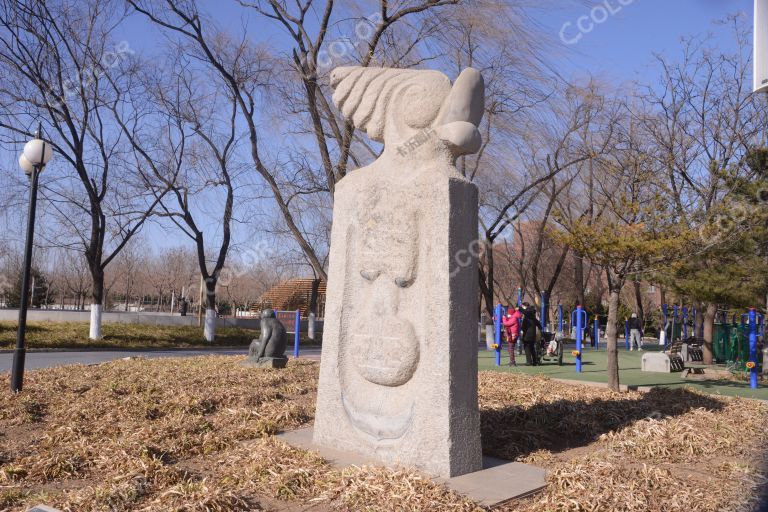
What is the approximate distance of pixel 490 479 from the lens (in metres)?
4.63

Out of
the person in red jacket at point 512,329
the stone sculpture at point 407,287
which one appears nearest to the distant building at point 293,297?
the person in red jacket at point 512,329

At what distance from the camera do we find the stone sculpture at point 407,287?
473 centimetres

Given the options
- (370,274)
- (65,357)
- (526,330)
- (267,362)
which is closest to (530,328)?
(526,330)

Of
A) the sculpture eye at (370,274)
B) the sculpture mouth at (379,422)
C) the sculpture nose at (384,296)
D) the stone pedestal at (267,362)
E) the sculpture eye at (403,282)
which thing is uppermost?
the sculpture eye at (370,274)

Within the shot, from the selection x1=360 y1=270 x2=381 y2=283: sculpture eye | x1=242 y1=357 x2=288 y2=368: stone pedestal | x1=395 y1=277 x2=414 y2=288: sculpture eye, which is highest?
x1=360 y1=270 x2=381 y2=283: sculpture eye

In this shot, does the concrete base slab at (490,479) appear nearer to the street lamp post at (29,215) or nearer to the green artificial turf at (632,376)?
the street lamp post at (29,215)

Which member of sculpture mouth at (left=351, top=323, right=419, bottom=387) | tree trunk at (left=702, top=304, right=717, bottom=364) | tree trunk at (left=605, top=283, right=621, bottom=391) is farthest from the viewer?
tree trunk at (left=702, top=304, right=717, bottom=364)

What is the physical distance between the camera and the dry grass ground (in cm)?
417

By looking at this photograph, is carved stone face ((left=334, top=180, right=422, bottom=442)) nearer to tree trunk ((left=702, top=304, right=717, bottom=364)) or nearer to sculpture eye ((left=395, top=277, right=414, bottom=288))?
sculpture eye ((left=395, top=277, right=414, bottom=288))

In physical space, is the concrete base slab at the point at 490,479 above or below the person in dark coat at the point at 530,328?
below

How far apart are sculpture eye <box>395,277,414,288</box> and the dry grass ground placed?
1418 mm

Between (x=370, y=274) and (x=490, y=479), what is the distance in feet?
6.08

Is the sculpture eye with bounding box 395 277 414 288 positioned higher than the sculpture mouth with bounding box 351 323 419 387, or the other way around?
the sculpture eye with bounding box 395 277 414 288

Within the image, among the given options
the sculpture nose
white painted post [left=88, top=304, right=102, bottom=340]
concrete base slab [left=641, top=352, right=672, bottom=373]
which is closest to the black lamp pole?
the sculpture nose
